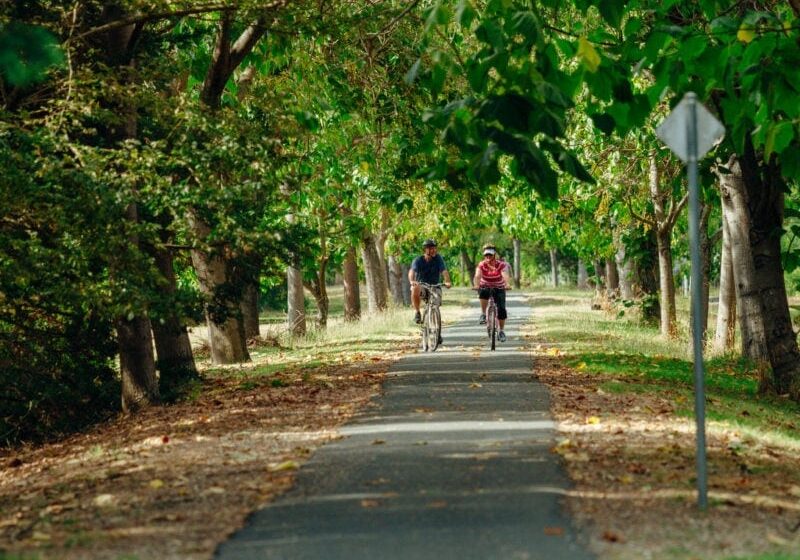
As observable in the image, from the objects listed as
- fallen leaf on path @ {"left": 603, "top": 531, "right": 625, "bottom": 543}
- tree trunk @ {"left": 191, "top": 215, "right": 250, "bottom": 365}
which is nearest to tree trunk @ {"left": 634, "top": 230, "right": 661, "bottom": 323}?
tree trunk @ {"left": 191, "top": 215, "right": 250, "bottom": 365}

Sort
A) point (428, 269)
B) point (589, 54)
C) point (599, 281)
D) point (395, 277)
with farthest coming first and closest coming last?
point (395, 277) < point (599, 281) < point (428, 269) < point (589, 54)

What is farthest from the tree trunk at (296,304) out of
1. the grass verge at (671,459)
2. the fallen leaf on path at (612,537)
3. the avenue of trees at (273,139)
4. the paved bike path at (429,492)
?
the fallen leaf on path at (612,537)

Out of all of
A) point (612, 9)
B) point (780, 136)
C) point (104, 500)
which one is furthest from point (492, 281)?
point (104, 500)

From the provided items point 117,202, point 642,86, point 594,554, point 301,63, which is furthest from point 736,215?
point 594,554

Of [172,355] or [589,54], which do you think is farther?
[172,355]

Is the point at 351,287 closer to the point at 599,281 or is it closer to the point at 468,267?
the point at 599,281

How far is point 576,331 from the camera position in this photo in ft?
89.6

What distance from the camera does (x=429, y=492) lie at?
312 inches

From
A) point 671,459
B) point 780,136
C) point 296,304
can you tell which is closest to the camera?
point 780,136

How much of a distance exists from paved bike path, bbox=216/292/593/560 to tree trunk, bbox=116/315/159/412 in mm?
3345

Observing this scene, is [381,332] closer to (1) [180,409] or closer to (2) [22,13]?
(1) [180,409]

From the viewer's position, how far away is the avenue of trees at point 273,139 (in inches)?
297

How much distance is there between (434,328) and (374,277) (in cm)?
1536

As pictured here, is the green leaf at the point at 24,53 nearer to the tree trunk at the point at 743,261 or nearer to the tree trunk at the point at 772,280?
the tree trunk at the point at 772,280
